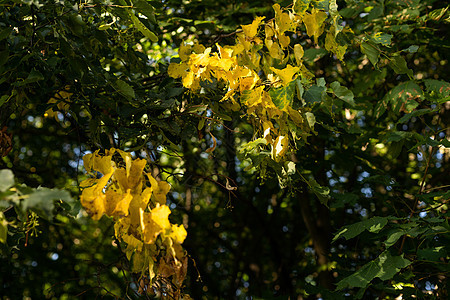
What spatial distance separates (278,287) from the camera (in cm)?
394

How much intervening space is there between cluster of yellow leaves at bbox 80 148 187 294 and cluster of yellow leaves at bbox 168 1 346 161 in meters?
0.36

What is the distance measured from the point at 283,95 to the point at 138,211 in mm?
475

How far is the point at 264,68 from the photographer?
1550 mm

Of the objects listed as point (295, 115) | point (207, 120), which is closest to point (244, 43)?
point (295, 115)

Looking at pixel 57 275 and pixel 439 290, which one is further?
pixel 57 275

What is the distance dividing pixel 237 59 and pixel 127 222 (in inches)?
24.2

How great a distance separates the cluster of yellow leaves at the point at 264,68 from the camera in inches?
54.9

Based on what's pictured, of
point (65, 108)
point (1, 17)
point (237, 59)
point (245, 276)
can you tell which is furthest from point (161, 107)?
point (245, 276)

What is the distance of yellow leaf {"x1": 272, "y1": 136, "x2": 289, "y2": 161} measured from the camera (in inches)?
54.1

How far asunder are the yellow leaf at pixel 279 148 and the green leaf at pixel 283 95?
10 cm

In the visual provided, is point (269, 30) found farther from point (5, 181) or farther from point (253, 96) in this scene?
point (5, 181)

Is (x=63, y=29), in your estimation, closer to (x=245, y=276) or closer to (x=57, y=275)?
(x=57, y=275)

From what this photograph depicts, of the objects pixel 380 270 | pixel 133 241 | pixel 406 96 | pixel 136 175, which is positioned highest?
pixel 136 175

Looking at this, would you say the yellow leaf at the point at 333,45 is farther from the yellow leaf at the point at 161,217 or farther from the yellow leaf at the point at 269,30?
the yellow leaf at the point at 161,217
